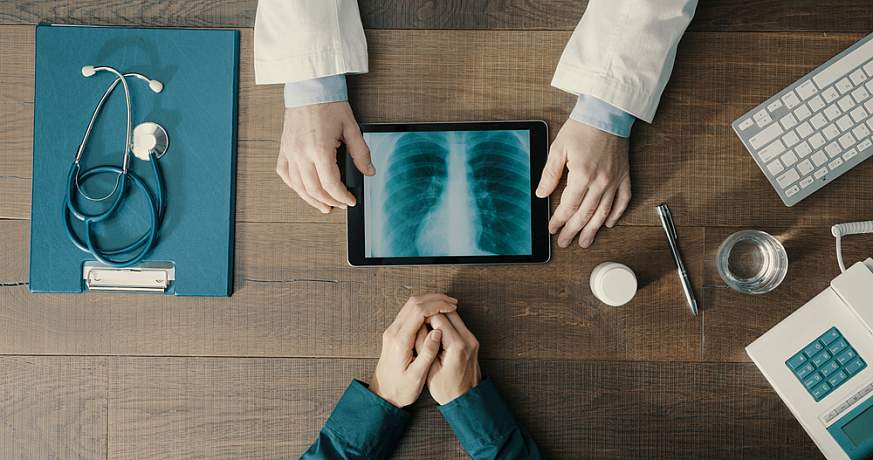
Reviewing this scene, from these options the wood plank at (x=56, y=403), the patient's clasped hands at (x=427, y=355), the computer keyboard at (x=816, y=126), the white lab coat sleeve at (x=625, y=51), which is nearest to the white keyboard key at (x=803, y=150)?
the computer keyboard at (x=816, y=126)

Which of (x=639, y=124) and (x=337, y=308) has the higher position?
(x=639, y=124)

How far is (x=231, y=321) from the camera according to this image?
0.94m

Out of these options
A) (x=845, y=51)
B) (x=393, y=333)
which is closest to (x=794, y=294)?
(x=845, y=51)

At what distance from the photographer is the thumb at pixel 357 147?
90cm

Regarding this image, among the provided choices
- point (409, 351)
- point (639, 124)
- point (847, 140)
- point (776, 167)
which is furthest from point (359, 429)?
point (847, 140)

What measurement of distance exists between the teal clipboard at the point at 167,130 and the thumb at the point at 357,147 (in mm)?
172

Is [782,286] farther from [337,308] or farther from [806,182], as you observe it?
[337,308]

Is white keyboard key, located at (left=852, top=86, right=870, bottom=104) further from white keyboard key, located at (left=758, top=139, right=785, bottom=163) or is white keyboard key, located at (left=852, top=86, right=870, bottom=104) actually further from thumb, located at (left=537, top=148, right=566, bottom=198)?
thumb, located at (left=537, top=148, right=566, bottom=198)

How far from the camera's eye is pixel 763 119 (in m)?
0.92

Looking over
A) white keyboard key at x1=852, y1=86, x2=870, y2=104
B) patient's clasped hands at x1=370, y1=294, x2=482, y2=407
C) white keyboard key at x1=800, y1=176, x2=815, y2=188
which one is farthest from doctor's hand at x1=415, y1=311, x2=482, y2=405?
white keyboard key at x1=852, y1=86, x2=870, y2=104

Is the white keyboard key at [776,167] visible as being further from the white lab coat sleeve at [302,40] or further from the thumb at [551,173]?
the white lab coat sleeve at [302,40]

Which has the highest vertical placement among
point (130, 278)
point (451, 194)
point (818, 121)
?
point (818, 121)

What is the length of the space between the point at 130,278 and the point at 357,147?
38 centimetres

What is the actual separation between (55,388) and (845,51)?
1.24 meters
